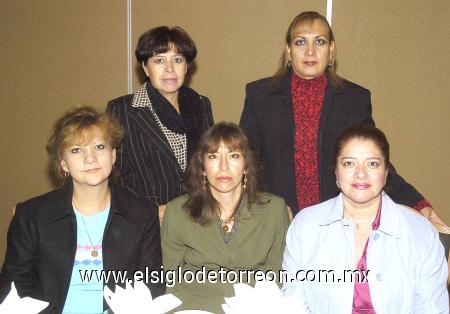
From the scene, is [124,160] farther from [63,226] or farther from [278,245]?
[278,245]

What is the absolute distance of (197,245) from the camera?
2.27 m

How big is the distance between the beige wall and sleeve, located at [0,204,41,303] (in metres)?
1.91

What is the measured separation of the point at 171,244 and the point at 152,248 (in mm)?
142

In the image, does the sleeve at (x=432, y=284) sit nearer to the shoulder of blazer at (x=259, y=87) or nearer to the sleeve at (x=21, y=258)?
the shoulder of blazer at (x=259, y=87)

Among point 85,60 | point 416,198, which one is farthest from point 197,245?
point 85,60

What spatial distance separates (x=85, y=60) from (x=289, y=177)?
2.19m

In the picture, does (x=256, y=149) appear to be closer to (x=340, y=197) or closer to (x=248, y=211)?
(x=248, y=211)

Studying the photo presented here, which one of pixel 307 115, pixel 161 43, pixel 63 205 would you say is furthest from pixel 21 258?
pixel 307 115

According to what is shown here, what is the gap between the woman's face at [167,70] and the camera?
2.52 m

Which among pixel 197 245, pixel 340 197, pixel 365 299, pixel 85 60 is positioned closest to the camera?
pixel 365 299

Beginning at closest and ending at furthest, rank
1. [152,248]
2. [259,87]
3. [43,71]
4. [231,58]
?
[152,248] → [259,87] → [231,58] → [43,71]

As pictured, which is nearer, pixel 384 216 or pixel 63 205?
pixel 384 216

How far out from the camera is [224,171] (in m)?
2.33

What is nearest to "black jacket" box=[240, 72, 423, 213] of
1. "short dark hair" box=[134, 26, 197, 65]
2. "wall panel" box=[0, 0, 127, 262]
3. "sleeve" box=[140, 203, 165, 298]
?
"short dark hair" box=[134, 26, 197, 65]
